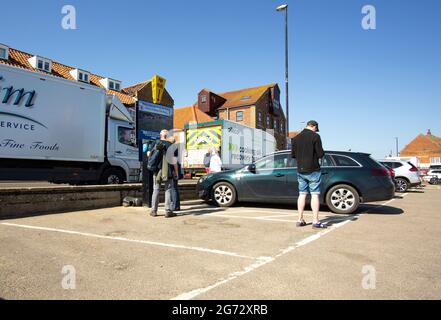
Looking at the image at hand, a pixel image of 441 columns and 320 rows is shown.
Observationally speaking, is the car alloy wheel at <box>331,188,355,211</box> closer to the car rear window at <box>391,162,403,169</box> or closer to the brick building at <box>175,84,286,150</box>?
the car rear window at <box>391,162,403,169</box>

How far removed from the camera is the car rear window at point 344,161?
7.52 m

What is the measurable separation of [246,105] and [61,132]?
38181 mm

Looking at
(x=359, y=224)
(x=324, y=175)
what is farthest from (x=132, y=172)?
(x=359, y=224)

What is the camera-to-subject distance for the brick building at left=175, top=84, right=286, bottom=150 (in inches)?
1842

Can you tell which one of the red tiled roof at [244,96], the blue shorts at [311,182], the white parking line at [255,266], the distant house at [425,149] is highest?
the red tiled roof at [244,96]

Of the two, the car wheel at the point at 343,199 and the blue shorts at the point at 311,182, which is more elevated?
the blue shorts at the point at 311,182

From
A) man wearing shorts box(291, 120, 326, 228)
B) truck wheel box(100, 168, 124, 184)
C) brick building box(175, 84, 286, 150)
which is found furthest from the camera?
brick building box(175, 84, 286, 150)

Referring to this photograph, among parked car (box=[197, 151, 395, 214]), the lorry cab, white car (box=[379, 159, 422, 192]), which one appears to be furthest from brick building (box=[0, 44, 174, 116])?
white car (box=[379, 159, 422, 192])

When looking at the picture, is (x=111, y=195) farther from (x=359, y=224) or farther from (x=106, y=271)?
(x=359, y=224)

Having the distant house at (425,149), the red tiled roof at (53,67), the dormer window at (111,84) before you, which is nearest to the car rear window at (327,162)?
the red tiled roof at (53,67)

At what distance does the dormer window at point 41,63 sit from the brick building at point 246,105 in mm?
22502

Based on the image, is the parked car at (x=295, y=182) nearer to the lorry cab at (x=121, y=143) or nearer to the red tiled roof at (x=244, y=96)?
the lorry cab at (x=121, y=143)

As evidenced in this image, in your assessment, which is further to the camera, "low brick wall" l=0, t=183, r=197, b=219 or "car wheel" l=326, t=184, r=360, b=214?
"car wheel" l=326, t=184, r=360, b=214
